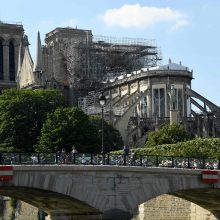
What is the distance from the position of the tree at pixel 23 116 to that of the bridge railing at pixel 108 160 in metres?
42.5

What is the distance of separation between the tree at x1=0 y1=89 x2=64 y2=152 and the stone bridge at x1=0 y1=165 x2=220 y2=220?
140ft

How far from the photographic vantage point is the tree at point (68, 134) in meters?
76.2

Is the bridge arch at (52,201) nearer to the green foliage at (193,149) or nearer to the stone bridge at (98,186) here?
the stone bridge at (98,186)

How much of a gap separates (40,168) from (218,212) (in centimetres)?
1696

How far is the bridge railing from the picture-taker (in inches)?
1419

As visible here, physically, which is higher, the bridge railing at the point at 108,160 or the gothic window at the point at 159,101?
the gothic window at the point at 159,101

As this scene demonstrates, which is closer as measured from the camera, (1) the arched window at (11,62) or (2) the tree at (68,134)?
(2) the tree at (68,134)

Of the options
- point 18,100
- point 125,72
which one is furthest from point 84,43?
point 18,100

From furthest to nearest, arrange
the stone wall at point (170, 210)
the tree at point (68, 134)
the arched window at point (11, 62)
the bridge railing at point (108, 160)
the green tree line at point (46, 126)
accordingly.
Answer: the arched window at point (11, 62) → the green tree line at point (46, 126) → the tree at point (68, 134) → the stone wall at point (170, 210) → the bridge railing at point (108, 160)

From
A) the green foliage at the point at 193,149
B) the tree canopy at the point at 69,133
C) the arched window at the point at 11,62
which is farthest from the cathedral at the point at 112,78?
the green foliage at the point at 193,149

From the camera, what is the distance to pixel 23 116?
86375 millimetres

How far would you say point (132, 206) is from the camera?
38.3 meters

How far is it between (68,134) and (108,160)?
38.4 meters

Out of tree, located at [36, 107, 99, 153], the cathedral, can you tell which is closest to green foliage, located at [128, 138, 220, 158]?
tree, located at [36, 107, 99, 153]
